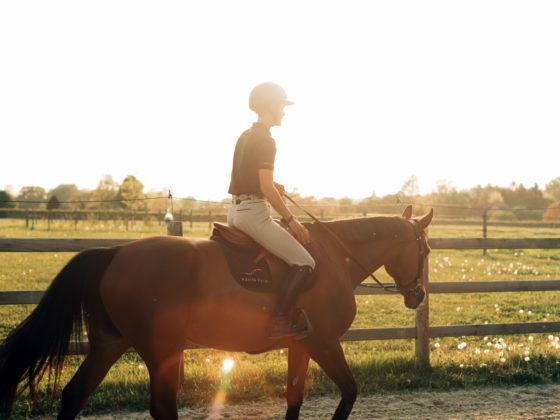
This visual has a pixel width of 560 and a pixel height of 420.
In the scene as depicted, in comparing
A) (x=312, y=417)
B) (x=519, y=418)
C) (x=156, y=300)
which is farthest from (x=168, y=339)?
(x=519, y=418)

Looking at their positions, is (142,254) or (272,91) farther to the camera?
(272,91)

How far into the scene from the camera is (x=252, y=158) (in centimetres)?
378

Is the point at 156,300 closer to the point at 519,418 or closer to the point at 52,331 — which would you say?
the point at 52,331

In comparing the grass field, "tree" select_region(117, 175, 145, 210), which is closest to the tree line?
"tree" select_region(117, 175, 145, 210)

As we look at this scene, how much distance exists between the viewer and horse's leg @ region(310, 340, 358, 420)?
13.0 ft

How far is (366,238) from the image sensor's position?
179 inches

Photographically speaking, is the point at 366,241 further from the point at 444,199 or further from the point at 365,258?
the point at 444,199

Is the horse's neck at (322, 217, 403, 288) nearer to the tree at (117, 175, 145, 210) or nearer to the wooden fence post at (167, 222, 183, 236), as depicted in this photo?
the wooden fence post at (167, 222, 183, 236)

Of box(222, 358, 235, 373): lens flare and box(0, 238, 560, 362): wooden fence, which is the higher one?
box(0, 238, 560, 362): wooden fence

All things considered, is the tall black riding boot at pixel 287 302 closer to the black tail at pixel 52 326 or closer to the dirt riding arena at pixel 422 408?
the black tail at pixel 52 326

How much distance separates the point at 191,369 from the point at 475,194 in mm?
101857

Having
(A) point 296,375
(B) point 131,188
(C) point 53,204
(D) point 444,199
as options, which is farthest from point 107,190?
(A) point 296,375

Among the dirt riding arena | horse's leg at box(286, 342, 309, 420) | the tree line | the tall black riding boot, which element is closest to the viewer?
the tall black riding boot

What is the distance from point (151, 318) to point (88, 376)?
75 centimetres
